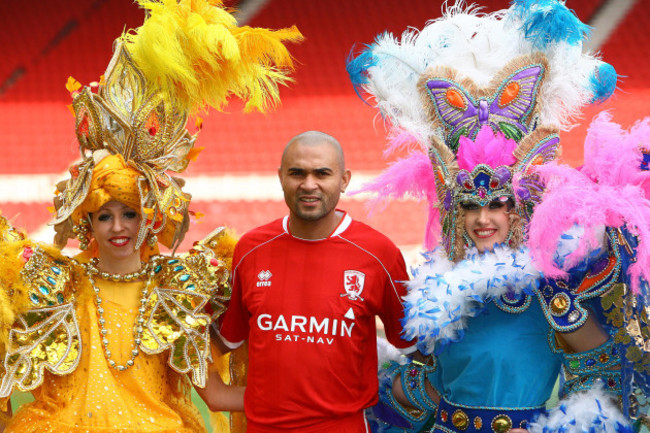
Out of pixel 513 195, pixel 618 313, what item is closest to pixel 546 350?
pixel 618 313

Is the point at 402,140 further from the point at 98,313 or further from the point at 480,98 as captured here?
the point at 98,313

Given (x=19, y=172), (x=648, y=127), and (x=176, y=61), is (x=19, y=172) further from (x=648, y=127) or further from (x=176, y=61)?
(x=648, y=127)

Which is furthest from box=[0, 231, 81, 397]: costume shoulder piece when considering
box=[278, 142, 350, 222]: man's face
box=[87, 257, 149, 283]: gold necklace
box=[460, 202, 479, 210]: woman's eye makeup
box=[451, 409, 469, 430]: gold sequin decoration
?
box=[460, 202, 479, 210]: woman's eye makeup

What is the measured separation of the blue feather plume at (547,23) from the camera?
3217 millimetres

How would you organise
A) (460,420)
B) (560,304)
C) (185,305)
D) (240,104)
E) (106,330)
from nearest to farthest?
(560,304) < (460,420) < (106,330) < (185,305) < (240,104)

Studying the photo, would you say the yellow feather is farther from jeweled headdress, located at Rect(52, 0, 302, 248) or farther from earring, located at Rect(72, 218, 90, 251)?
earring, located at Rect(72, 218, 90, 251)

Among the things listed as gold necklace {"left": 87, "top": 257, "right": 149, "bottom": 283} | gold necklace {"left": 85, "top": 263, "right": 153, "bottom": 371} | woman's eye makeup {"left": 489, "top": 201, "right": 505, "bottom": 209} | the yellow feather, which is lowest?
gold necklace {"left": 85, "top": 263, "right": 153, "bottom": 371}

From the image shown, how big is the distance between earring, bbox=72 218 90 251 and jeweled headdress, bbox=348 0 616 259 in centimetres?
113

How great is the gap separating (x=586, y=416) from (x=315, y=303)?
3.25 feet

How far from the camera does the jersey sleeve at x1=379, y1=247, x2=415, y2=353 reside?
3291 millimetres

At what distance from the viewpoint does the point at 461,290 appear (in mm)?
3072

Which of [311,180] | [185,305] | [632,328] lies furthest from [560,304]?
[185,305]

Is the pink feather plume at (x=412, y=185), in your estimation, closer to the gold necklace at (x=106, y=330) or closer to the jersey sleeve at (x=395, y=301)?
the jersey sleeve at (x=395, y=301)

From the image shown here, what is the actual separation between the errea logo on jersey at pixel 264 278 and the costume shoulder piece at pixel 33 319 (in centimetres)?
68
